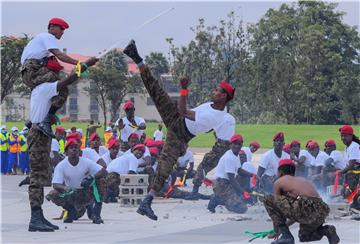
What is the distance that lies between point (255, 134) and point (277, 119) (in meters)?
17.1

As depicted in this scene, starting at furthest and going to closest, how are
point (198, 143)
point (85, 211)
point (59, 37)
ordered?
point (198, 143)
point (85, 211)
point (59, 37)

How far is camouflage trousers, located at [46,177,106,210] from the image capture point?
1492 cm

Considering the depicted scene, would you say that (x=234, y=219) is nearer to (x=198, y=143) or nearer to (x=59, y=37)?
(x=59, y=37)

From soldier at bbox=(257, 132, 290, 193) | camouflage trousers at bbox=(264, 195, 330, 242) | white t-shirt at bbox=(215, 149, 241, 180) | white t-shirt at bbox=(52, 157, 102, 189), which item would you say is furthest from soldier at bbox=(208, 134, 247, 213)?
camouflage trousers at bbox=(264, 195, 330, 242)

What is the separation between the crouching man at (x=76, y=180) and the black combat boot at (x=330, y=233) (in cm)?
444

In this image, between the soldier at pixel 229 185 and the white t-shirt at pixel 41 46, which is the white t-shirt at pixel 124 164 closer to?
the soldier at pixel 229 185

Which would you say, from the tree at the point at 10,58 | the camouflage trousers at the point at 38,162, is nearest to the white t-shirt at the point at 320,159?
the camouflage trousers at the point at 38,162

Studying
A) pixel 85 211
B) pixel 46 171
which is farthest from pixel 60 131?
pixel 46 171

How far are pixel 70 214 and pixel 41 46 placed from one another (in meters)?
3.22

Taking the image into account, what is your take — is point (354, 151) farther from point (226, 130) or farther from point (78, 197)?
point (78, 197)

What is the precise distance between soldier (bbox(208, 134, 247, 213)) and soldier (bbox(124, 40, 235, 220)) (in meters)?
4.41

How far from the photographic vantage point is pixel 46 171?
44.7ft

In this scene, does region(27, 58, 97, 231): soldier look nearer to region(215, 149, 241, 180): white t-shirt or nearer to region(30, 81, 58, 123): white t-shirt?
region(30, 81, 58, 123): white t-shirt

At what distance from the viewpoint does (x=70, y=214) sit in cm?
1522
